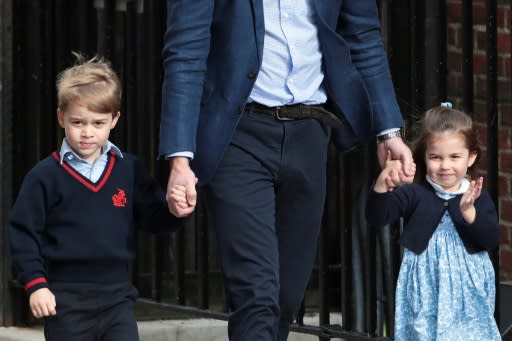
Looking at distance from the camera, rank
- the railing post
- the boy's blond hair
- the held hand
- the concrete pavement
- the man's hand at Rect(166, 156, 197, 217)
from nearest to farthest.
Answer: the man's hand at Rect(166, 156, 197, 217), the held hand, the boy's blond hair, the concrete pavement, the railing post

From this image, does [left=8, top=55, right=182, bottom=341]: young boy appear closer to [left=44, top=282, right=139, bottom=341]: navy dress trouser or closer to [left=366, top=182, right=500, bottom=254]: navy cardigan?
[left=44, top=282, right=139, bottom=341]: navy dress trouser

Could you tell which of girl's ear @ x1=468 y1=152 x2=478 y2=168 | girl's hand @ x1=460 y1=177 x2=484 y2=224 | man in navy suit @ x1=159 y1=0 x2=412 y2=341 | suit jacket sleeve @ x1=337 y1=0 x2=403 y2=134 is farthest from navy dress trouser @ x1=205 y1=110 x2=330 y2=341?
girl's ear @ x1=468 y1=152 x2=478 y2=168

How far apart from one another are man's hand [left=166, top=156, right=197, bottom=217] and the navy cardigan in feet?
2.42

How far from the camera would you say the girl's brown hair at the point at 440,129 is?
4.21 metres

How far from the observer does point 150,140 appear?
6301mm

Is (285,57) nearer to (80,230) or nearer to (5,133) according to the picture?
(80,230)

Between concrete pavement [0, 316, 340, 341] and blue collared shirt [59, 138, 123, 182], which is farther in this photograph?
concrete pavement [0, 316, 340, 341]

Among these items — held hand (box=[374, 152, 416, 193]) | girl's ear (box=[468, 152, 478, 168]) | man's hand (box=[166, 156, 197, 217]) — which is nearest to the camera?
man's hand (box=[166, 156, 197, 217])

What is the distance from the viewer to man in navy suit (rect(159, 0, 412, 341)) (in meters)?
3.66

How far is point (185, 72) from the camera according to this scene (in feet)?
12.0

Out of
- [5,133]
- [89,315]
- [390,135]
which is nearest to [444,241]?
[390,135]

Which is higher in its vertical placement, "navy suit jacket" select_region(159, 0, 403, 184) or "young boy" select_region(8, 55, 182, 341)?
"navy suit jacket" select_region(159, 0, 403, 184)

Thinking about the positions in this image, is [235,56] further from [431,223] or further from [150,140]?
[150,140]

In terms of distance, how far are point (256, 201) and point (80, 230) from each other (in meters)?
0.59
